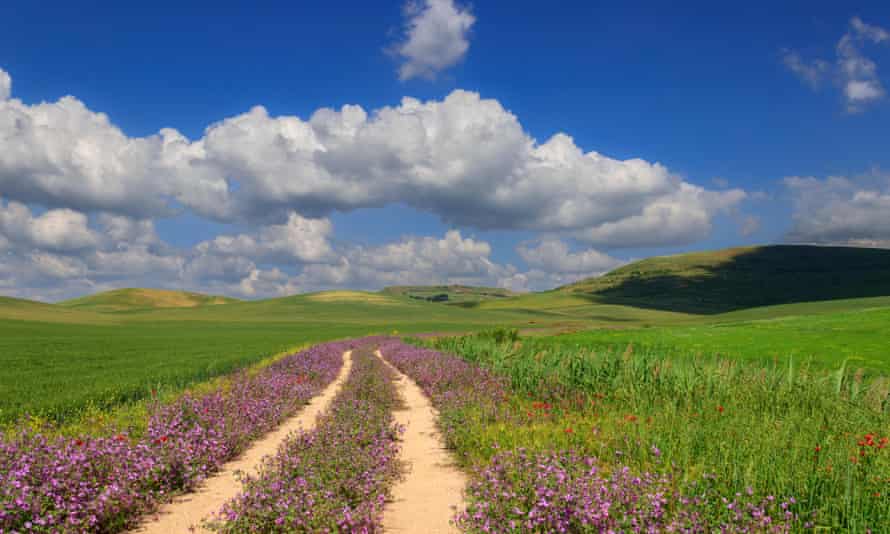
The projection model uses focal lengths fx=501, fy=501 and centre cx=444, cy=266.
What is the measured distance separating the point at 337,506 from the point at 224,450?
424 cm

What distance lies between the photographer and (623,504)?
5172 millimetres

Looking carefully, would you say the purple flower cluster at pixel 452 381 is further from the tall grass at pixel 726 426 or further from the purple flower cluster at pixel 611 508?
the purple flower cluster at pixel 611 508

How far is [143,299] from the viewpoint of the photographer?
542ft

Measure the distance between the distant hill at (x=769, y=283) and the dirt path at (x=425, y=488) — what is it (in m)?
140

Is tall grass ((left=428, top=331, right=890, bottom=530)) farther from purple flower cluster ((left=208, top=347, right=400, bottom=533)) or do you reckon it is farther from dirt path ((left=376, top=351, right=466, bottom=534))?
purple flower cluster ((left=208, top=347, right=400, bottom=533))

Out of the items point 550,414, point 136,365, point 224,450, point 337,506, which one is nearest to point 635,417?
point 550,414

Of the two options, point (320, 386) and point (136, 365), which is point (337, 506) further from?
point (136, 365)

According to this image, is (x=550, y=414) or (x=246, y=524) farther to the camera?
(x=550, y=414)

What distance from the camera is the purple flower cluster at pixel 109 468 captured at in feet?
18.0

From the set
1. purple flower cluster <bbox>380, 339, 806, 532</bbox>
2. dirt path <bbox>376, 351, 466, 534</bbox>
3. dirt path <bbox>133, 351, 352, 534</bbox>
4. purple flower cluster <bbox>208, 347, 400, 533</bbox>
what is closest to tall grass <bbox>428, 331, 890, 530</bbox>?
purple flower cluster <bbox>380, 339, 806, 532</bbox>

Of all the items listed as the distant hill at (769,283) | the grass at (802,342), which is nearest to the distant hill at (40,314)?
the grass at (802,342)

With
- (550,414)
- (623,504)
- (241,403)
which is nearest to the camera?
(623,504)

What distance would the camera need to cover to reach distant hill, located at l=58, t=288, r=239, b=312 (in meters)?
157

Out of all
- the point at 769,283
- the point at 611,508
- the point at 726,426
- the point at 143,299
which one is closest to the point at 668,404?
the point at 726,426
